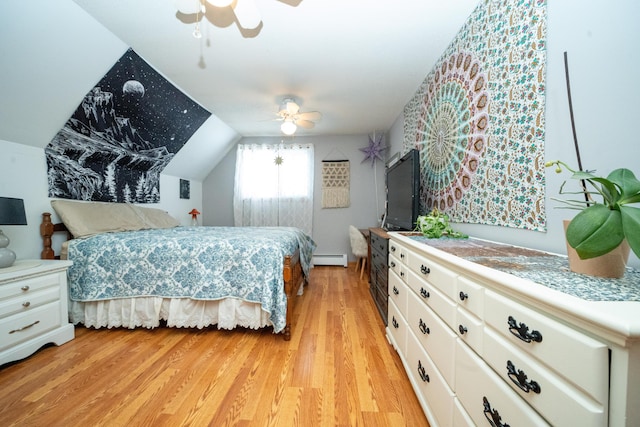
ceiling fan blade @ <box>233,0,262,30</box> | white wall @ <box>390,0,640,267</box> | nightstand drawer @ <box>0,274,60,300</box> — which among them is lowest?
nightstand drawer @ <box>0,274,60,300</box>

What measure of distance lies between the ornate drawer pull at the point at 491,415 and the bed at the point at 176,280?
4.91 ft

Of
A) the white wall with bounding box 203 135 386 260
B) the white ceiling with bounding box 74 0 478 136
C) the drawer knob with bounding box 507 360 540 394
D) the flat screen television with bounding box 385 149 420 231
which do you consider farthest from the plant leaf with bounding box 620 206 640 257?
the white wall with bounding box 203 135 386 260

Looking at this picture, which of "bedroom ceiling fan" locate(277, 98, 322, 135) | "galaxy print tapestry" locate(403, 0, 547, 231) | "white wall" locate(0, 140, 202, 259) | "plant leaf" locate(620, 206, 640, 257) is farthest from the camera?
"bedroom ceiling fan" locate(277, 98, 322, 135)

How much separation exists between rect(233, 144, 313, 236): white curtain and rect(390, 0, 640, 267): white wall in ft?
12.2

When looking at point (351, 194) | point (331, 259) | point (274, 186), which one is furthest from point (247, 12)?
point (331, 259)

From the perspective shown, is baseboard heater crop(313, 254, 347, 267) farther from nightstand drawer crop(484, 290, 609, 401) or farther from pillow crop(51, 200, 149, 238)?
nightstand drawer crop(484, 290, 609, 401)

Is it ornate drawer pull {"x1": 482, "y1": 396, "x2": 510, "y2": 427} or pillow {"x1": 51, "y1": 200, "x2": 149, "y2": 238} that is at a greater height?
pillow {"x1": 51, "y1": 200, "x2": 149, "y2": 238}

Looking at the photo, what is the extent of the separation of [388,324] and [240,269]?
1376mm

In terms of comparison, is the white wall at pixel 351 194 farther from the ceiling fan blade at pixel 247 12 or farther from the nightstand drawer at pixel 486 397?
the nightstand drawer at pixel 486 397

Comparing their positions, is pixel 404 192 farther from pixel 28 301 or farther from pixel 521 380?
pixel 28 301

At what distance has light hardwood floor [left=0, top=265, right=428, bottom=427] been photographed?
130 cm

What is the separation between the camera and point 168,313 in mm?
2207

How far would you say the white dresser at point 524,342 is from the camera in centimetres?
46

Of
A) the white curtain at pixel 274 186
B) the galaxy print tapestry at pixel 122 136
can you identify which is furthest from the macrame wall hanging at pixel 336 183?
the galaxy print tapestry at pixel 122 136
